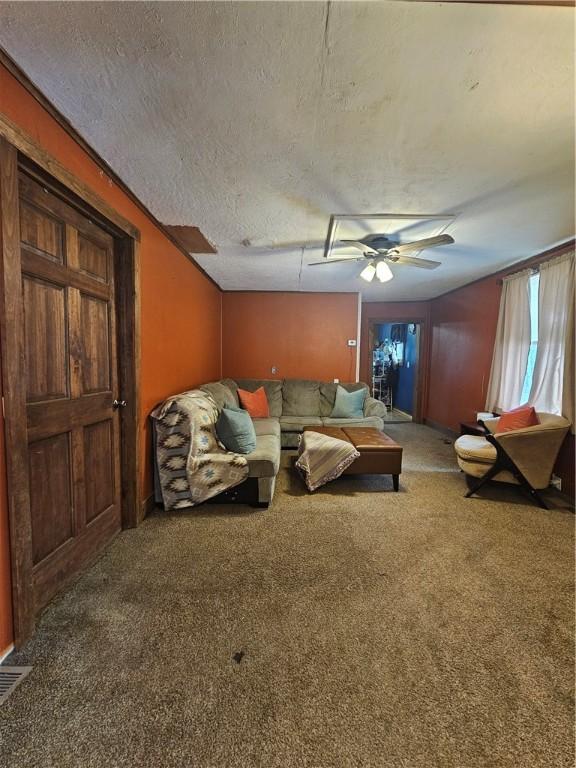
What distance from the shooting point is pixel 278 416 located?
4715mm

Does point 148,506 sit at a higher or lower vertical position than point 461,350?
lower

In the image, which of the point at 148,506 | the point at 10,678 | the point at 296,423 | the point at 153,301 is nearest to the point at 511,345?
the point at 296,423

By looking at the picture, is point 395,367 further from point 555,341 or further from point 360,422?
point 555,341

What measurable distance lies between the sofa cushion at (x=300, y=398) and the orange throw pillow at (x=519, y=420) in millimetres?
2458

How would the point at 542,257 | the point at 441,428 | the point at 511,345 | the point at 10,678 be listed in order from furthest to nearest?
1. the point at 441,428
2. the point at 511,345
3. the point at 542,257
4. the point at 10,678

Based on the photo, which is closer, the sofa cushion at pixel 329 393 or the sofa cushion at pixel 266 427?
the sofa cushion at pixel 266 427

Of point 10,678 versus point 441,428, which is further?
point 441,428

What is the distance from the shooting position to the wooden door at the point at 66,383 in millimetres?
1479

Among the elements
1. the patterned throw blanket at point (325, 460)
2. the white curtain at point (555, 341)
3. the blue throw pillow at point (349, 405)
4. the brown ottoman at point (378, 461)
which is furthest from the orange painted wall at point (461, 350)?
the patterned throw blanket at point (325, 460)

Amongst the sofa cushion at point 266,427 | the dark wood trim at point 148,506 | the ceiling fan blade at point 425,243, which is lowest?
the dark wood trim at point 148,506

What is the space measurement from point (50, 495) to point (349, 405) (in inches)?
146

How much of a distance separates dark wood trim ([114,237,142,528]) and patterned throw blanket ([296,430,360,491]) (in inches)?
59.0

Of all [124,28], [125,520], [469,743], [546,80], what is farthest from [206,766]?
[546,80]

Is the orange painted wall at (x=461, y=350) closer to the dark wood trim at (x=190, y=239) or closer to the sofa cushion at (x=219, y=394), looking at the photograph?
the sofa cushion at (x=219, y=394)
